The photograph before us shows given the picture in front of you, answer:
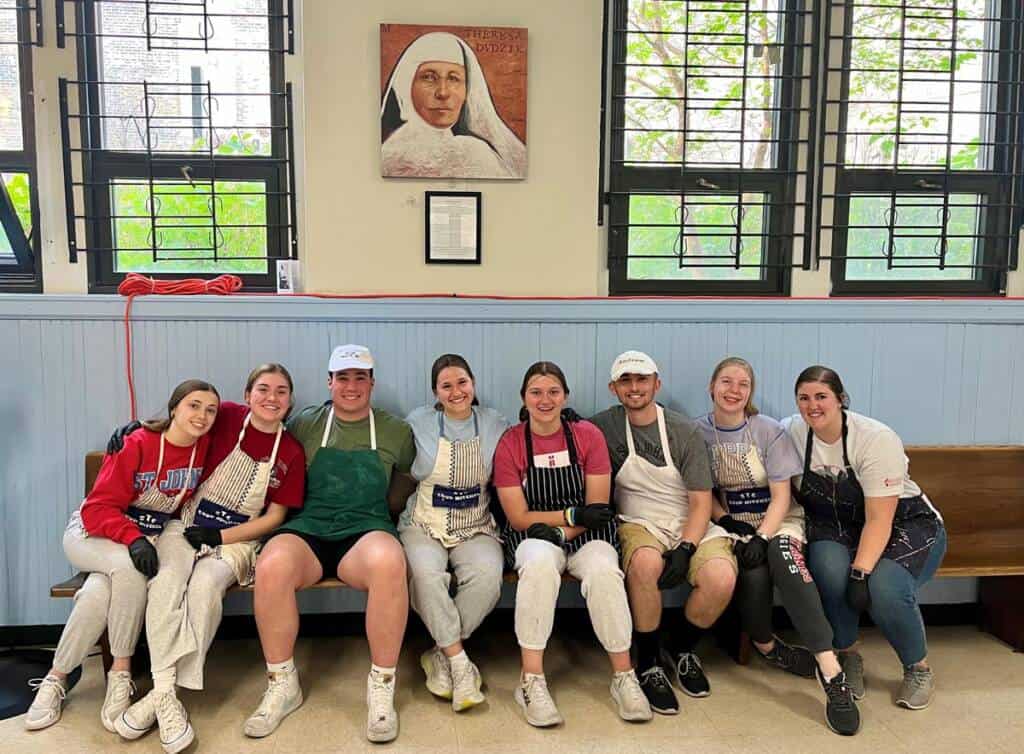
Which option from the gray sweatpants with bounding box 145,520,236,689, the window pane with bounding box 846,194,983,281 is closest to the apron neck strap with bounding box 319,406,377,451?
the gray sweatpants with bounding box 145,520,236,689

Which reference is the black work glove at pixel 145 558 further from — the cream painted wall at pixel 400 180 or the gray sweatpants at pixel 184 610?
the cream painted wall at pixel 400 180

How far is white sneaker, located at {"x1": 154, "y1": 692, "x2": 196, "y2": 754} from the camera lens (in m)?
2.28

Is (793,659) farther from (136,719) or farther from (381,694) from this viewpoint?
(136,719)

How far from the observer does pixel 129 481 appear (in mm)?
2541

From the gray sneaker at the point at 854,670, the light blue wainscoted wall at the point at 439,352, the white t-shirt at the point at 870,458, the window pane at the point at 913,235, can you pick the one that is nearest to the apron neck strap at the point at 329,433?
the light blue wainscoted wall at the point at 439,352

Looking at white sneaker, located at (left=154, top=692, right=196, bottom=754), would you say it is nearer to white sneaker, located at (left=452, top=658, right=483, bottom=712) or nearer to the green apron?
the green apron

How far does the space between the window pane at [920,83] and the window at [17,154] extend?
3.16m

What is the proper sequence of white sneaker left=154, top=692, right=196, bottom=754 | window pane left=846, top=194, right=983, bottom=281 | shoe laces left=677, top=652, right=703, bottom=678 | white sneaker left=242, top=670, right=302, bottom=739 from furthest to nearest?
window pane left=846, top=194, right=983, bottom=281 < shoe laces left=677, top=652, right=703, bottom=678 < white sneaker left=242, top=670, right=302, bottom=739 < white sneaker left=154, top=692, right=196, bottom=754

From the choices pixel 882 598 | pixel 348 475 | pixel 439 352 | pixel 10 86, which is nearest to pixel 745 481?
pixel 882 598

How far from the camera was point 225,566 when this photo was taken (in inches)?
99.0

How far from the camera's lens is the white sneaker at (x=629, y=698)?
247 cm

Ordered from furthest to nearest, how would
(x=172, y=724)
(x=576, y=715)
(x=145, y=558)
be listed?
(x=576, y=715) → (x=145, y=558) → (x=172, y=724)

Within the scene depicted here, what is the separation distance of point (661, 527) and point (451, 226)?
133 cm

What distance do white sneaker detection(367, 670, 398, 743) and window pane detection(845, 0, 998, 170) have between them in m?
2.70
